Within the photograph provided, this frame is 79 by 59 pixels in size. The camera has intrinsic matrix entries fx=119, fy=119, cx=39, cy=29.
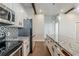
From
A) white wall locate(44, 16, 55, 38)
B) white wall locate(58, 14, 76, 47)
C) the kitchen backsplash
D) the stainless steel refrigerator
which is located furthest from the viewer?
the kitchen backsplash

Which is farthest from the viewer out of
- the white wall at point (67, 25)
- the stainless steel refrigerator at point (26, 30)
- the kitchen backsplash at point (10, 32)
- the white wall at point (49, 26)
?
the kitchen backsplash at point (10, 32)

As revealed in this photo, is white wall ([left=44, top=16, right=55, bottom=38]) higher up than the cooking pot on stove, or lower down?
higher up

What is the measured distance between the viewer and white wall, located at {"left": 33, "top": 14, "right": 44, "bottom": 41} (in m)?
1.98

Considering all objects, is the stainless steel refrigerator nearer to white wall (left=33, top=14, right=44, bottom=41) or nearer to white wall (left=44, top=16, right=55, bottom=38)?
white wall (left=33, top=14, right=44, bottom=41)

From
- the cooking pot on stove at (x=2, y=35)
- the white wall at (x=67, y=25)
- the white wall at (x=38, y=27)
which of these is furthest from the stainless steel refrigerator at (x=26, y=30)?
the white wall at (x=67, y=25)

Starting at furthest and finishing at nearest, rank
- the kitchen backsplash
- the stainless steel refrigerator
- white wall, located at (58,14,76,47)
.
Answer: the kitchen backsplash < the stainless steel refrigerator < white wall, located at (58,14,76,47)

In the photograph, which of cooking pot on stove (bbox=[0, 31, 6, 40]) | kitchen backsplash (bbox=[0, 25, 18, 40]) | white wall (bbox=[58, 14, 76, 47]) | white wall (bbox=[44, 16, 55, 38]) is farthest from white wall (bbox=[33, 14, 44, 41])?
cooking pot on stove (bbox=[0, 31, 6, 40])

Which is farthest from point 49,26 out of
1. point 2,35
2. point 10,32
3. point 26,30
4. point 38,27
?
point 10,32

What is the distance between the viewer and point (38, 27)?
202cm

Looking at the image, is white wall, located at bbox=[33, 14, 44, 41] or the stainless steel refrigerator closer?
white wall, located at bbox=[33, 14, 44, 41]

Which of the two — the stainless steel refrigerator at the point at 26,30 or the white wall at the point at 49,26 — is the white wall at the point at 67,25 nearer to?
the white wall at the point at 49,26

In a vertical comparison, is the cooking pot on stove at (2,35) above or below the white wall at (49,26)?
below

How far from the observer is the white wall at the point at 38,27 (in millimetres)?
1979

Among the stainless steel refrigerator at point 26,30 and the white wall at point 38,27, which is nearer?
the white wall at point 38,27
